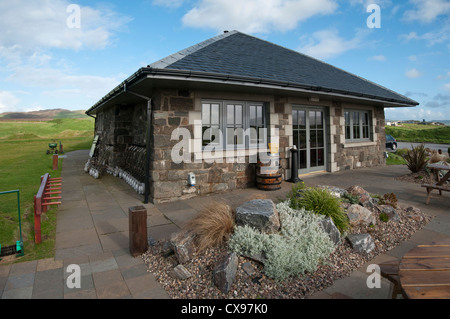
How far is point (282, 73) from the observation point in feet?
24.5

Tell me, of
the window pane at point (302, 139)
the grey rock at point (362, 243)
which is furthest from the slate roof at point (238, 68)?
the grey rock at point (362, 243)

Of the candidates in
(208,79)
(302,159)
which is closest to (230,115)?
(208,79)

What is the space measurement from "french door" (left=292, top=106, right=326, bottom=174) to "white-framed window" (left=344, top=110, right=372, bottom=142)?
5.60 feet

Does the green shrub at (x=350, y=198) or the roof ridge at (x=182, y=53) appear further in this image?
the roof ridge at (x=182, y=53)

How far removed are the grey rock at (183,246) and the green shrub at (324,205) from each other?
5.69 ft

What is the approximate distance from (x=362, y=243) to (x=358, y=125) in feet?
27.8

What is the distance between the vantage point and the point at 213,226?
3.52m

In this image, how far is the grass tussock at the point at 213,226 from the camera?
3.41m

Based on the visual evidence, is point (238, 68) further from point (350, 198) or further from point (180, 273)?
point (180, 273)

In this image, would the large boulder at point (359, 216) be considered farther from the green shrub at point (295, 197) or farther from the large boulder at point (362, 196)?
the green shrub at point (295, 197)

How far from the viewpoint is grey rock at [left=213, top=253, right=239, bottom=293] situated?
105 inches

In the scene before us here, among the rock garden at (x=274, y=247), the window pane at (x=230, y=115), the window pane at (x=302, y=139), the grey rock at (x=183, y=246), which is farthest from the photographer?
the window pane at (x=302, y=139)
